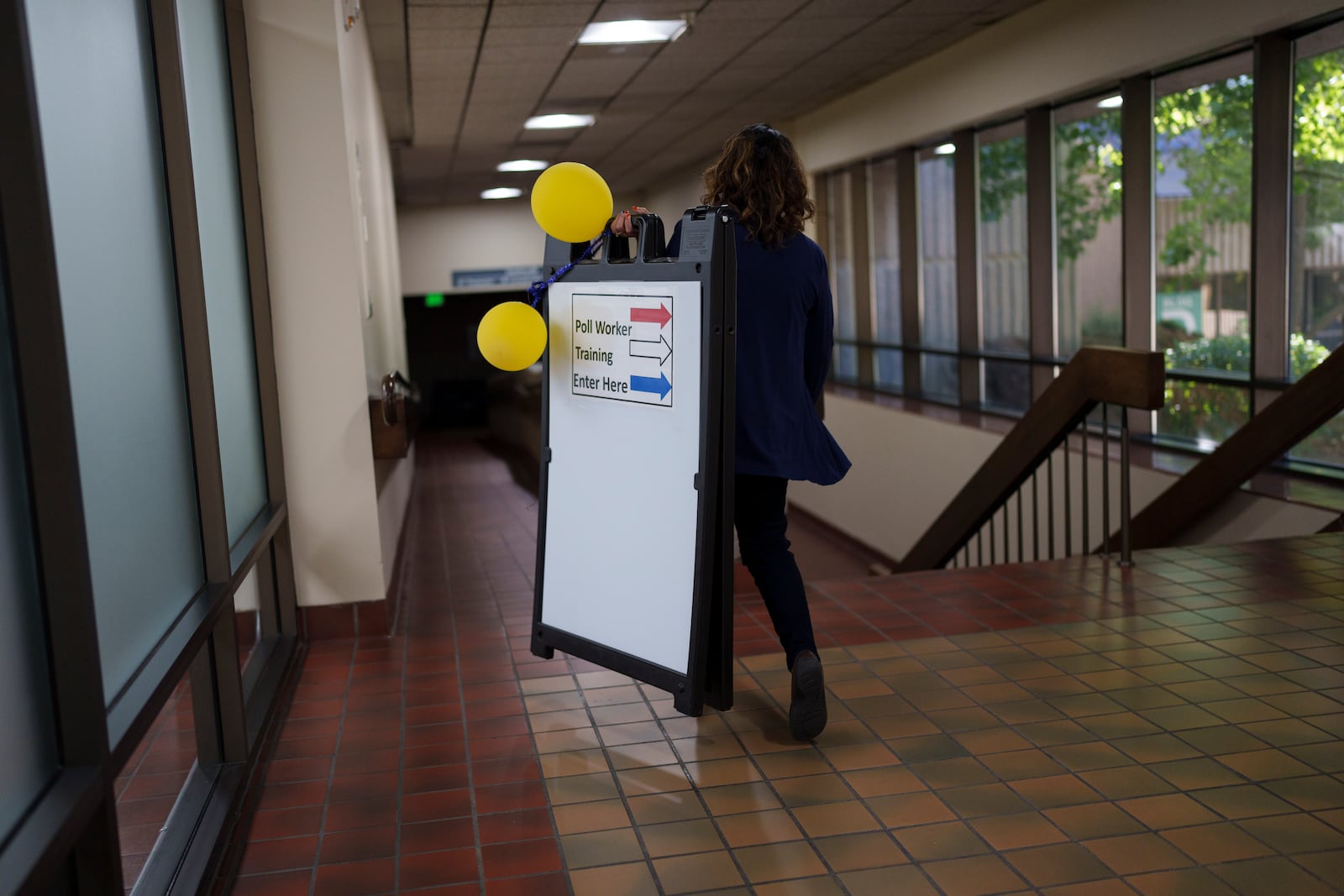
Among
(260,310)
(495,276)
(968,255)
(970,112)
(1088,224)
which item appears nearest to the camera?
→ (260,310)

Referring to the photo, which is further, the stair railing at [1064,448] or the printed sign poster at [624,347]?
the stair railing at [1064,448]

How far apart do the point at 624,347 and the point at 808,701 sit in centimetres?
104

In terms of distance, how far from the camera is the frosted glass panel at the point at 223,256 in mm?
3170

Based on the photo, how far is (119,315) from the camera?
86.4 inches

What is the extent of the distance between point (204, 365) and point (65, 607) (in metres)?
1.19

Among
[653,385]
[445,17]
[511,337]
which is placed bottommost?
[653,385]

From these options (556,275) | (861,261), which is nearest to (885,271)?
(861,261)

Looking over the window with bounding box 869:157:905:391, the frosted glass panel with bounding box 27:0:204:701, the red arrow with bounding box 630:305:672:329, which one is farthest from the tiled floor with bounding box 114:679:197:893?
the window with bounding box 869:157:905:391

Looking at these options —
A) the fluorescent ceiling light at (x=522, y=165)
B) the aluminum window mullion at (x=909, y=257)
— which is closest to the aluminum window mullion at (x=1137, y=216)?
the aluminum window mullion at (x=909, y=257)

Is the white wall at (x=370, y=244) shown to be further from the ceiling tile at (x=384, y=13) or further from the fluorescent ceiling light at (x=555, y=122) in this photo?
the fluorescent ceiling light at (x=555, y=122)

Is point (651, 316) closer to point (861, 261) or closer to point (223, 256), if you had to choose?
point (223, 256)

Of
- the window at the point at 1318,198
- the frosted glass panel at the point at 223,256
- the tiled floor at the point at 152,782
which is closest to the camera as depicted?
the tiled floor at the point at 152,782

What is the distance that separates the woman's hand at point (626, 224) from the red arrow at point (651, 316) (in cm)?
22

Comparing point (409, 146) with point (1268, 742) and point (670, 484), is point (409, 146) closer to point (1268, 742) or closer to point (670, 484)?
point (670, 484)
